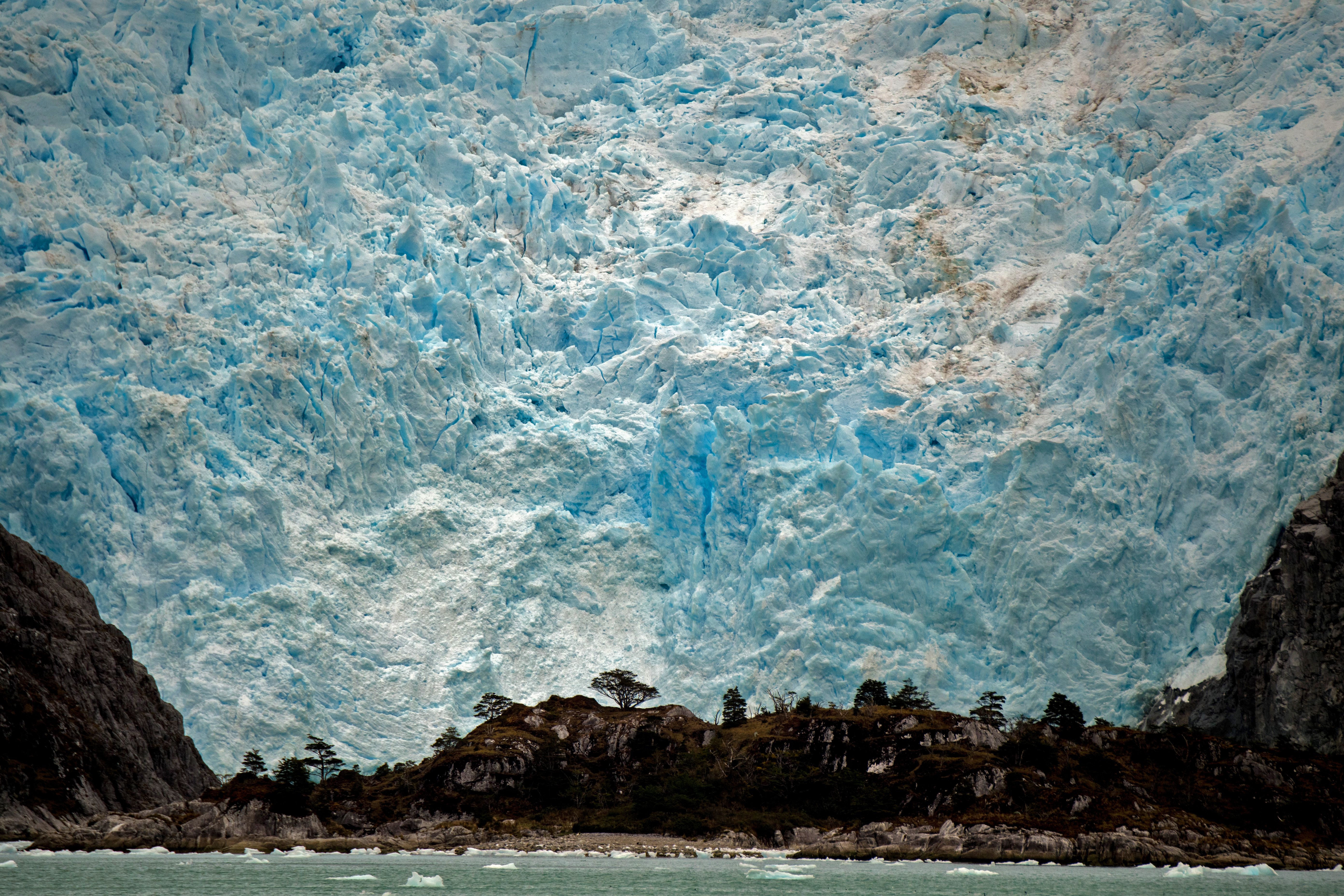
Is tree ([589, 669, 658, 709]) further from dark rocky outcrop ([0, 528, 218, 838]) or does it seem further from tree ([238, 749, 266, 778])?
dark rocky outcrop ([0, 528, 218, 838])

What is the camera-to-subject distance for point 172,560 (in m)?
50.4

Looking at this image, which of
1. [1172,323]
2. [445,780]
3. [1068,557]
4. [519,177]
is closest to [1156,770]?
[1068,557]

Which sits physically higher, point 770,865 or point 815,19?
point 815,19

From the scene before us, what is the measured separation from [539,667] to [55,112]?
32.5 m

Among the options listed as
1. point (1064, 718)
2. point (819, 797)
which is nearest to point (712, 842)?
point (819, 797)

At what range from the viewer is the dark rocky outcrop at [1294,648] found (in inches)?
1688

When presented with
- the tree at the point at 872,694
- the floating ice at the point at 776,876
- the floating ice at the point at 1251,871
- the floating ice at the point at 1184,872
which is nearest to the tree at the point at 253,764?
the floating ice at the point at 776,876

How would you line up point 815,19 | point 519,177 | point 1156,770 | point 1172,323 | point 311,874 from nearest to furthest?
point 311,874, point 1156,770, point 1172,323, point 519,177, point 815,19

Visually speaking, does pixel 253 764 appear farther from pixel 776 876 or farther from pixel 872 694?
pixel 872 694

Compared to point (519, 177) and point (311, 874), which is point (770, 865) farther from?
point (519, 177)

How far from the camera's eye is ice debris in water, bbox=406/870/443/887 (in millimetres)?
26562

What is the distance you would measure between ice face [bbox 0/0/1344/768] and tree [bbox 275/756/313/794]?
776 cm

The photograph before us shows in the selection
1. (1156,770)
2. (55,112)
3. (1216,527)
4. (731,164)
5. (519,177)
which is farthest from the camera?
(731,164)

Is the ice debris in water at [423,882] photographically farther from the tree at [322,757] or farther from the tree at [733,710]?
the tree at [733,710]
